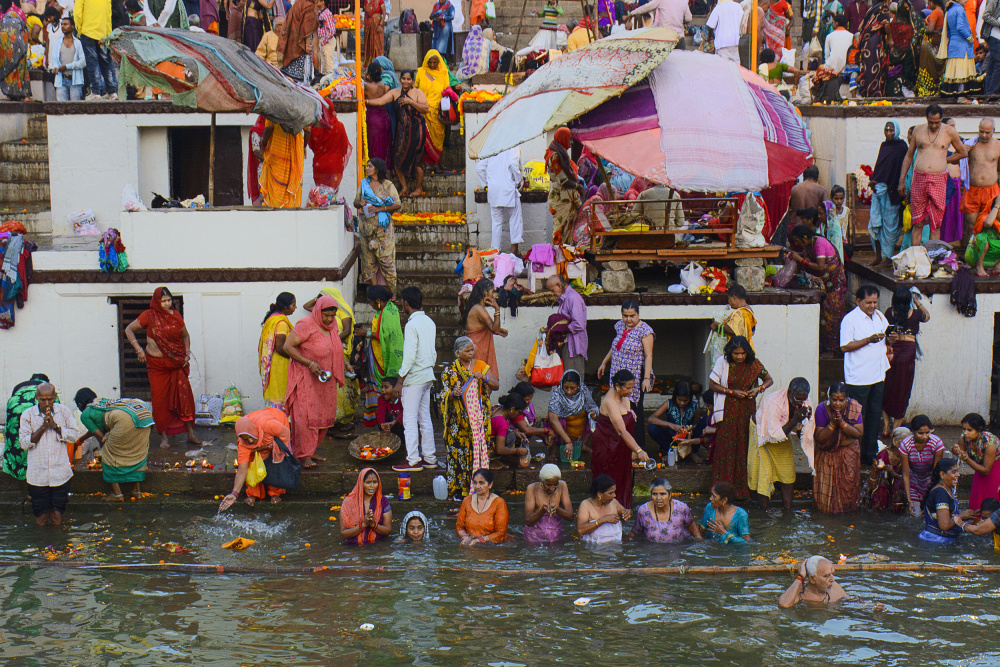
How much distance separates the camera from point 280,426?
10.0 m

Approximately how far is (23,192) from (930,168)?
11436 mm

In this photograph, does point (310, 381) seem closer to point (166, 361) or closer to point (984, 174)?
point (166, 361)

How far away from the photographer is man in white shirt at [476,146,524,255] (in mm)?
13508

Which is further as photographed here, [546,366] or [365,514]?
[546,366]

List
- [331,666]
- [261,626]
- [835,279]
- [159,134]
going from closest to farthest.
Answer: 1. [331,666]
2. [261,626]
3. [835,279]
4. [159,134]

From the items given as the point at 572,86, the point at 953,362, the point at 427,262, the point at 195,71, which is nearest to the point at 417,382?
the point at 572,86

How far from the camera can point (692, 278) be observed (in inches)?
452

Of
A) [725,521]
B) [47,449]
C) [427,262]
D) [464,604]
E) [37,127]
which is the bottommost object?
[464,604]

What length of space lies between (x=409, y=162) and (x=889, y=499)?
762 cm

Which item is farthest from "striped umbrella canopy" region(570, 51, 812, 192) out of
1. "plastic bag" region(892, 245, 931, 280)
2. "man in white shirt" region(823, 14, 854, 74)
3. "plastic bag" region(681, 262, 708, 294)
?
"man in white shirt" region(823, 14, 854, 74)

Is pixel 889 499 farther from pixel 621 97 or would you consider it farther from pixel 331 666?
pixel 331 666

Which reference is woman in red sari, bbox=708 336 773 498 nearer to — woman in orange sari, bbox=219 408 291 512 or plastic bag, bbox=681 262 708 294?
plastic bag, bbox=681 262 708 294

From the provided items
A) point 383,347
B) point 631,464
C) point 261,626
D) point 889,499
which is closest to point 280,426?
point 383,347

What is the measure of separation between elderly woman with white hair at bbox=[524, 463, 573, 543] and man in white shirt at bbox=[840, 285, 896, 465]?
121 inches
